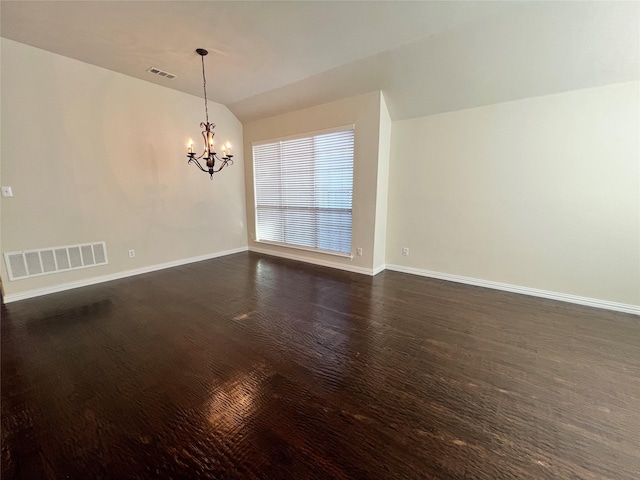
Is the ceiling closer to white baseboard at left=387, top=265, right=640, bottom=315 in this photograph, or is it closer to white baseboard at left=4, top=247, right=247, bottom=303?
white baseboard at left=387, top=265, right=640, bottom=315

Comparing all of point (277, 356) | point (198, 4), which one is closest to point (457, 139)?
point (198, 4)

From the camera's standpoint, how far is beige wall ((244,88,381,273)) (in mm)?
3891

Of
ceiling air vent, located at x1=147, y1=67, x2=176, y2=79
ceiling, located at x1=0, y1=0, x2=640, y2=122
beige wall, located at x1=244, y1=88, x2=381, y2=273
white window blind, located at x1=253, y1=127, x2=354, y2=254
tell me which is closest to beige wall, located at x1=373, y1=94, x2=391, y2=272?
beige wall, located at x1=244, y1=88, x2=381, y2=273

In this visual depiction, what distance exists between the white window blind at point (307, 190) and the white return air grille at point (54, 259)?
2.83 meters

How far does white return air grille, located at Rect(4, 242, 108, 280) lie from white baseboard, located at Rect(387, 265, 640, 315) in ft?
15.1

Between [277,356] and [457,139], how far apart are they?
365 cm

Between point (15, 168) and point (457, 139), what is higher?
point (457, 139)

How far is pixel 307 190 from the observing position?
4.80 m

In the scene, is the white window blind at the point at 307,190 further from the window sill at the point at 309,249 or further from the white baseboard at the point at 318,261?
the white baseboard at the point at 318,261

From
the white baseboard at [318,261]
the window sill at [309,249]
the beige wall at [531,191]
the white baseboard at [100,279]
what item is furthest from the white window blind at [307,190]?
the white baseboard at [100,279]

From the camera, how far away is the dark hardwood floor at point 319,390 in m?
1.33

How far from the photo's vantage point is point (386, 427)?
1516mm

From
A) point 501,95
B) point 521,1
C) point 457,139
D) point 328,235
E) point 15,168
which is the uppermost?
point 521,1

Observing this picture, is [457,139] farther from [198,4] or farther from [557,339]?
[198,4]
